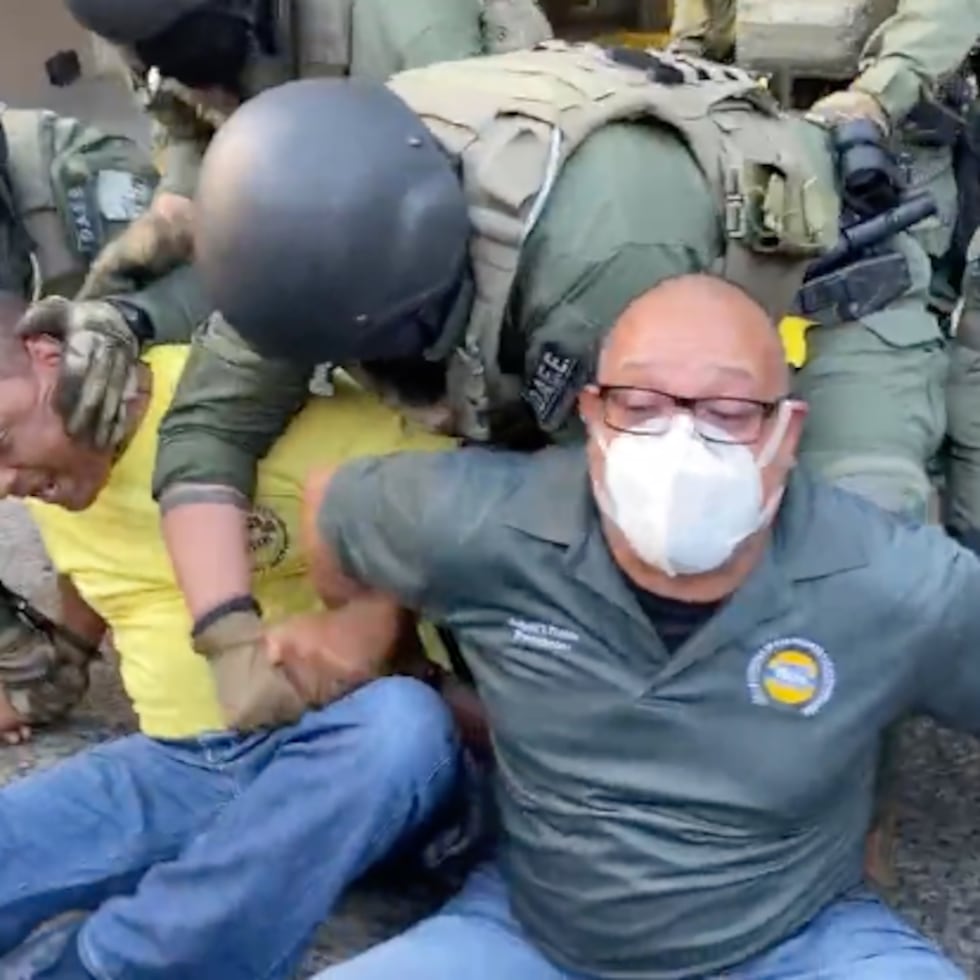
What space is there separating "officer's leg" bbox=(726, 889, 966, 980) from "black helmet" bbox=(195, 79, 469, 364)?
0.61 m

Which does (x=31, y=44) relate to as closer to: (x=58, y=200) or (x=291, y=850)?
(x=58, y=200)

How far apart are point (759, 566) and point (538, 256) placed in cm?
35

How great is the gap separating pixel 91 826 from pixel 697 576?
26.7 inches

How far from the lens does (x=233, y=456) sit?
191 cm

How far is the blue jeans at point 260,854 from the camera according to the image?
1688 millimetres

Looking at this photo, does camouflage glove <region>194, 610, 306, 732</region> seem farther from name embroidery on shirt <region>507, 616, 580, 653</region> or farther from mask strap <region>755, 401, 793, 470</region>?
mask strap <region>755, 401, 793, 470</region>

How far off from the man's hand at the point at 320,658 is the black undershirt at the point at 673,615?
321mm

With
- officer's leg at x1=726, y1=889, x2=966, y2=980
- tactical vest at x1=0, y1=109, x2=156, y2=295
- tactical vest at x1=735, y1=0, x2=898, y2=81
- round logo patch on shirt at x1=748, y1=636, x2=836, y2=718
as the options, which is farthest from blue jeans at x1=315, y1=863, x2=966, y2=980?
tactical vest at x1=735, y1=0, x2=898, y2=81

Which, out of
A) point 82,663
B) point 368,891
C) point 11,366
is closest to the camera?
point 11,366

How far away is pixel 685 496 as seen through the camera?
1460 mm

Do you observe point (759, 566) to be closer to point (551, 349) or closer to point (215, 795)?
point (551, 349)

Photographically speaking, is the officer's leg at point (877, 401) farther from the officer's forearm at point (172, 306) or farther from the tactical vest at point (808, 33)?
the officer's forearm at point (172, 306)

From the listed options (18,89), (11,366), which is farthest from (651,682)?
(18,89)

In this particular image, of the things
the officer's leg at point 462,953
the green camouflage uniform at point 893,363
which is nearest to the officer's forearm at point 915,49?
the green camouflage uniform at point 893,363
